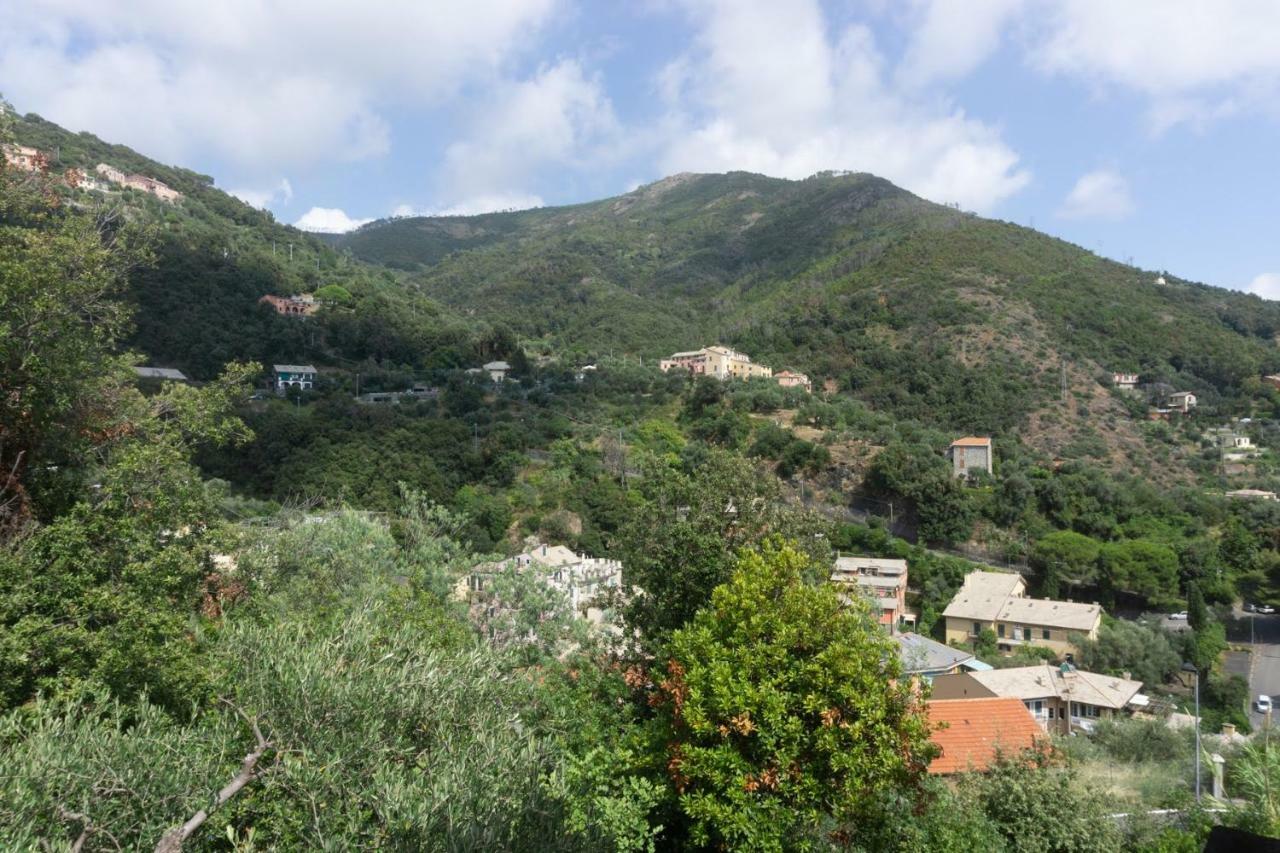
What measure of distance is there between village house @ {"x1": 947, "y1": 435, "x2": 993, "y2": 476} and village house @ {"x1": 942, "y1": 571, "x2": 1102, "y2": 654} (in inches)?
523

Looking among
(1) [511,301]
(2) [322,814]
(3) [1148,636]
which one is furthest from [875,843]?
(1) [511,301]

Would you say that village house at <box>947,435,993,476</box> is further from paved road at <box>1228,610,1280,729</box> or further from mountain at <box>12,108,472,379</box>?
mountain at <box>12,108,472,379</box>

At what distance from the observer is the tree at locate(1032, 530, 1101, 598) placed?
32.0 metres

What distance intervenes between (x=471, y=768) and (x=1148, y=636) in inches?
1100

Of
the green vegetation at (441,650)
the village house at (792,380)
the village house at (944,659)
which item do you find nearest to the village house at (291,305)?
the green vegetation at (441,650)

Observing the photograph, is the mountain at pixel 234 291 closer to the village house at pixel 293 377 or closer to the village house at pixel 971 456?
the village house at pixel 293 377

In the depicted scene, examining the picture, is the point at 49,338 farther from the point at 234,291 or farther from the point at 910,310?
the point at 910,310

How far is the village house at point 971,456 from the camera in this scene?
4222 centimetres

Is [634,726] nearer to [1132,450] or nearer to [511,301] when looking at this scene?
[1132,450]

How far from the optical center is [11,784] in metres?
4.61

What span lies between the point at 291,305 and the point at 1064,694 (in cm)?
5693

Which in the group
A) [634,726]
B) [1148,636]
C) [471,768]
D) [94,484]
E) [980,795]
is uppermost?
[94,484]

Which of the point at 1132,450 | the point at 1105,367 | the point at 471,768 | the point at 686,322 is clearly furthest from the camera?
the point at 686,322

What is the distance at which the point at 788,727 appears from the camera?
20.2 ft
